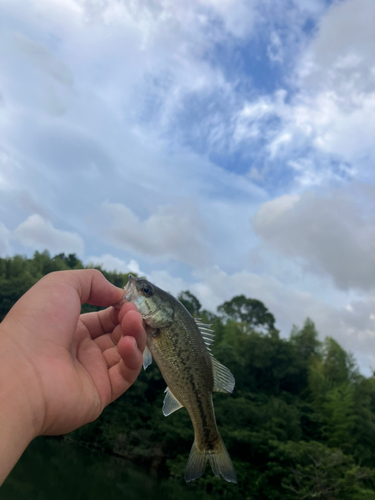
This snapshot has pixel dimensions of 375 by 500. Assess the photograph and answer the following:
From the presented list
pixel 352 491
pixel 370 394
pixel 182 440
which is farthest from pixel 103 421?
pixel 370 394

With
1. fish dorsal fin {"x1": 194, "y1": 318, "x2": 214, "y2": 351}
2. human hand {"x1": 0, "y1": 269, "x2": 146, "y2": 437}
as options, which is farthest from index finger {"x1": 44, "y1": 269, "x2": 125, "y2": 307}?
fish dorsal fin {"x1": 194, "y1": 318, "x2": 214, "y2": 351}

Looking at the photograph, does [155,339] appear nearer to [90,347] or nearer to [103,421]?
[90,347]

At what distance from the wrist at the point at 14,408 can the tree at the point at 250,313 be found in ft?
164

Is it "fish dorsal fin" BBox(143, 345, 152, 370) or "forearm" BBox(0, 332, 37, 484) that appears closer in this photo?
"forearm" BBox(0, 332, 37, 484)

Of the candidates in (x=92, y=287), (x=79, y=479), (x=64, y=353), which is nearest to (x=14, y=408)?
(x=64, y=353)

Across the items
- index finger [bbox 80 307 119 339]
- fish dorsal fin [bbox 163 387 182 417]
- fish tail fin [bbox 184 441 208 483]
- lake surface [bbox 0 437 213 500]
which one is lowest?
lake surface [bbox 0 437 213 500]

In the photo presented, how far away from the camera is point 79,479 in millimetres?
19938

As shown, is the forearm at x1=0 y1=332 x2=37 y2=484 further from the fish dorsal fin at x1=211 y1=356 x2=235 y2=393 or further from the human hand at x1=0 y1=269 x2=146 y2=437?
the fish dorsal fin at x1=211 y1=356 x2=235 y2=393

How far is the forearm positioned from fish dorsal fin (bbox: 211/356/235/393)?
1542mm

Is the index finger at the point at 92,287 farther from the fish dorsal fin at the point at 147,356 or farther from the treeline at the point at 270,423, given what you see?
the treeline at the point at 270,423

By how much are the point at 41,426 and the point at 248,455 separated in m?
24.5

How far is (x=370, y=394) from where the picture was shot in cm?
3384

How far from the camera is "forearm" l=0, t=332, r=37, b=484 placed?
178 centimetres

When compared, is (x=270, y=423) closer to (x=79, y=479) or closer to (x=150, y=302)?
(x=79, y=479)
